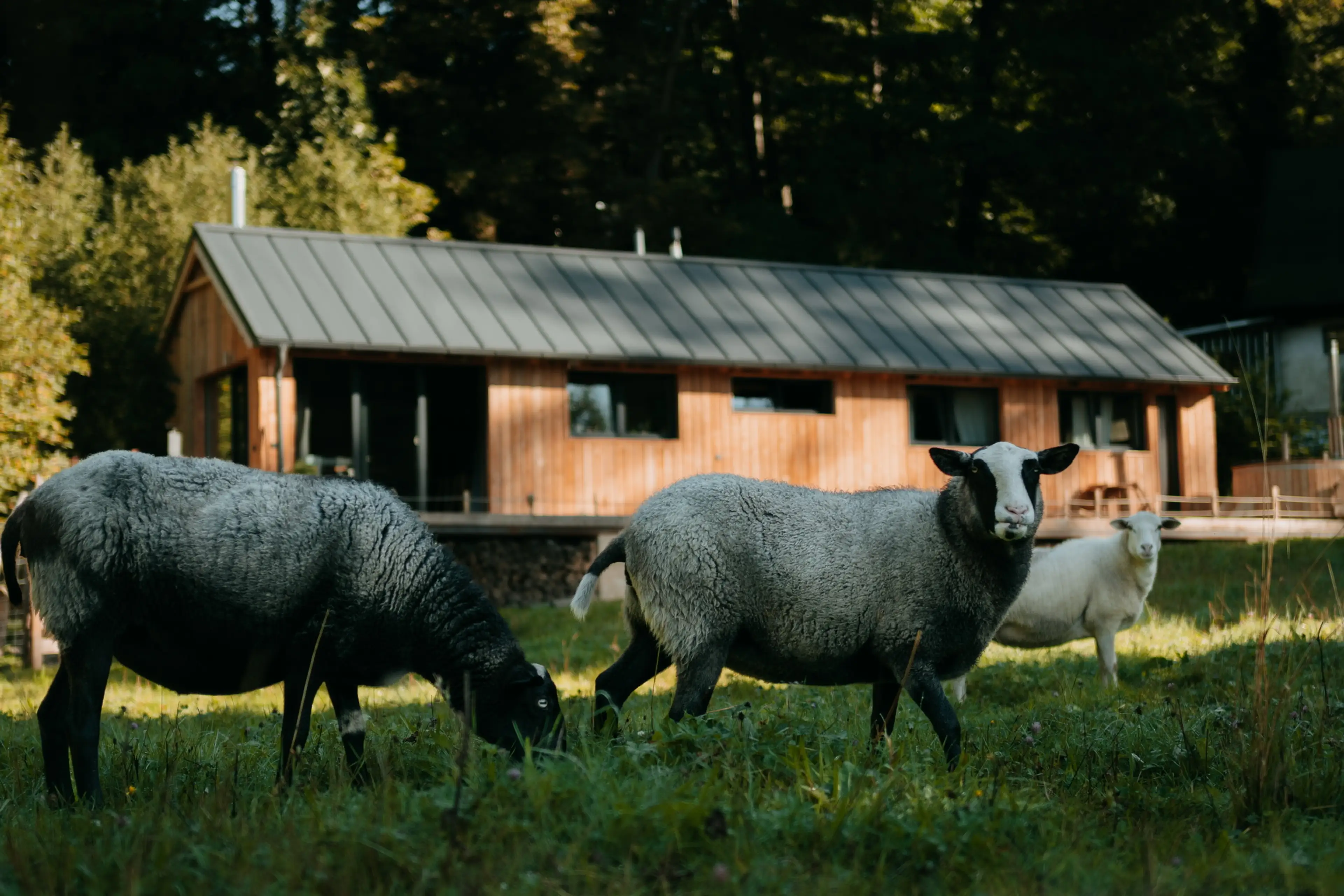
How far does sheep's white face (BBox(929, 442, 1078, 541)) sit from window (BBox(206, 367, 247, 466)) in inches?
615

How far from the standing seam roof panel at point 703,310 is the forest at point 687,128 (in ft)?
34.4

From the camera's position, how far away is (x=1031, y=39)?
137ft

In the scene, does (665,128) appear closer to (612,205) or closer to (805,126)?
(612,205)

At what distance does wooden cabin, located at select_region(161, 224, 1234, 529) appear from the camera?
69.4ft

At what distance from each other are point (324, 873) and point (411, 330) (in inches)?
664

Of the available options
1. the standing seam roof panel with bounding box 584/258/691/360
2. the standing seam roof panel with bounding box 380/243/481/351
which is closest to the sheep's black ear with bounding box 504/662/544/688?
the standing seam roof panel with bounding box 380/243/481/351

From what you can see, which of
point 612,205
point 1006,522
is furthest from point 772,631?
point 612,205

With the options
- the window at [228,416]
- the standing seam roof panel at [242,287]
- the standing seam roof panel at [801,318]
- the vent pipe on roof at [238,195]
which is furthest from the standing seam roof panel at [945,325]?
the vent pipe on roof at [238,195]

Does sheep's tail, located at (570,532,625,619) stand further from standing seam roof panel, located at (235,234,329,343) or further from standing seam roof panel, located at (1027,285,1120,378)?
standing seam roof panel, located at (1027,285,1120,378)

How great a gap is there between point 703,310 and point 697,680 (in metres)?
16.7

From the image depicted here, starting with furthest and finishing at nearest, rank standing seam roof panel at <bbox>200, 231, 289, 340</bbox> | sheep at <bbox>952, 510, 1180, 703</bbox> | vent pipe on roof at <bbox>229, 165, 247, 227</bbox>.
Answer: vent pipe on roof at <bbox>229, 165, 247, 227</bbox>, standing seam roof panel at <bbox>200, 231, 289, 340</bbox>, sheep at <bbox>952, 510, 1180, 703</bbox>

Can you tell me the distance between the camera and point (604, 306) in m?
23.0

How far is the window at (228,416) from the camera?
22188 millimetres

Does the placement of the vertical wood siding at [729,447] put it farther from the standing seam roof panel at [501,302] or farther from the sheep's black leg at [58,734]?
the sheep's black leg at [58,734]
